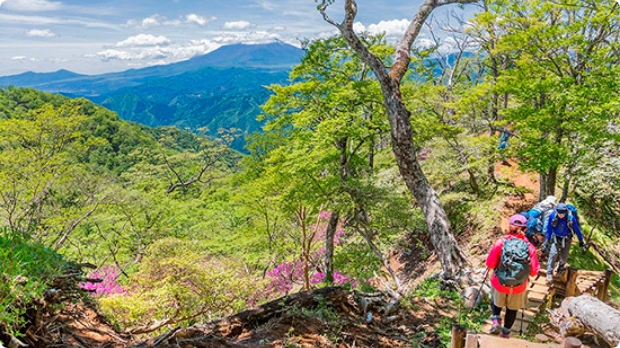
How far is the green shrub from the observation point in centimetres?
250

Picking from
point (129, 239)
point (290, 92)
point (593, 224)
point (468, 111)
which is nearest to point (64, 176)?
point (129, 239)

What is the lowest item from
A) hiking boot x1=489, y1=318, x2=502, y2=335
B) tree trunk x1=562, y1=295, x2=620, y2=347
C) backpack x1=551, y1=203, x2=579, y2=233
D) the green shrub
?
hiking boot x1=489, y1=318, x2=502, y2=335

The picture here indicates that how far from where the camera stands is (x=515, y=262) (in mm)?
4438

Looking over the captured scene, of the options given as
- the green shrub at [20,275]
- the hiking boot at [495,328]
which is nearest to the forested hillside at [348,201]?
the green shrub at [20,275]

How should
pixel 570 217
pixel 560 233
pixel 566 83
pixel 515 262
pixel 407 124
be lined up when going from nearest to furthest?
pixel 515 262 → pixel 570 217 → pixel 560 233 → pixel 407 124 → pixel 566 83

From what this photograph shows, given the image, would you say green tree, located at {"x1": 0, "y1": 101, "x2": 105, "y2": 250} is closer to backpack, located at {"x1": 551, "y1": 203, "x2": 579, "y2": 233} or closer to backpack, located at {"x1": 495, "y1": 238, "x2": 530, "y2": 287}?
backpack, located at {"x1": 495, "y1": 238, "x2": 530, "y2": 287}

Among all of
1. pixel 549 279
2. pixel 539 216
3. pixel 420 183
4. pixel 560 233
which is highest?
pixel 420 183

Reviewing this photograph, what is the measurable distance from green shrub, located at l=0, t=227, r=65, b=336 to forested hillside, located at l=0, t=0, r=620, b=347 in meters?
0.02

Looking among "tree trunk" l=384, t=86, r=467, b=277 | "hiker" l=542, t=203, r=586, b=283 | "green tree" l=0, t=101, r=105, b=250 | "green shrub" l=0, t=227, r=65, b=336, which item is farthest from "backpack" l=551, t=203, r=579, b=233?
"green tree" l=0, t=101, r=105, b=250

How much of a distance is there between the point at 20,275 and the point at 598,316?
529 cm

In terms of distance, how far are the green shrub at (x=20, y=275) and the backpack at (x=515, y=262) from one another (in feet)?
15.0

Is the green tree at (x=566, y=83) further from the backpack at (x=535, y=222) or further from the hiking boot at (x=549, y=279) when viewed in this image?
the hiking boot at (x=549, y=279)

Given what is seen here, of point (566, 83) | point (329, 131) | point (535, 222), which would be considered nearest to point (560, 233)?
point (535, 222)

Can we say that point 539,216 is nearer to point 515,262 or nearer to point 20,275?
point 515,262
